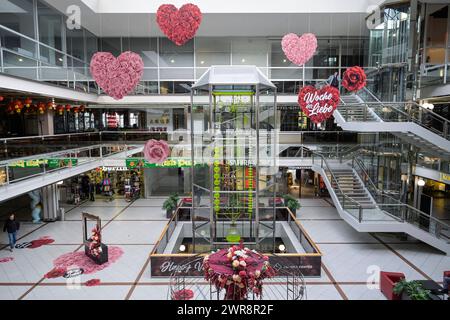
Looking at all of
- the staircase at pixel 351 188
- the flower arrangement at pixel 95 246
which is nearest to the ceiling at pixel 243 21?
the staircase at pixel 351 188

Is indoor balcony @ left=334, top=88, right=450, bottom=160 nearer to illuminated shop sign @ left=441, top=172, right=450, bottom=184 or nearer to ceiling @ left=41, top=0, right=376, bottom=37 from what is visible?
illuminated shop sign @ left=441, top=172, right=450, bottom=184

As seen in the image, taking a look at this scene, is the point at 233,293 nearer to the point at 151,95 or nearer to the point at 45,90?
the point at 45,90

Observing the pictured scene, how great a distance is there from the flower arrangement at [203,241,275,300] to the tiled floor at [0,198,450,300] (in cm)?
450

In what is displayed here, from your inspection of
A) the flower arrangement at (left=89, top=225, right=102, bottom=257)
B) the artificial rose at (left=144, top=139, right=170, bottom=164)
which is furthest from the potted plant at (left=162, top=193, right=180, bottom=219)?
the flower arrangement at (left=89, top=225, right=102, bottom=257)

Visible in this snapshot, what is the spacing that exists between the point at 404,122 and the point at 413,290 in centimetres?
631

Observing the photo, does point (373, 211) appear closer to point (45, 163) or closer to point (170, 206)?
point (170, 206)

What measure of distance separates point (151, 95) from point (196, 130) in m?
3.53

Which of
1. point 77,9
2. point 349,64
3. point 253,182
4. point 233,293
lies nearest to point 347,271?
point 253,182

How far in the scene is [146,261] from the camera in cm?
1129

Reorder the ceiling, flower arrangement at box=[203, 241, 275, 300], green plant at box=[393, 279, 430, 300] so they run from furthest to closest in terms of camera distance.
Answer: the ceiling < green plant at box=[393, 279, 430, 300] < flower arrangement at box=[203, 241, 275, 300]

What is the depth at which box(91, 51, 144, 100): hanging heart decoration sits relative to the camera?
8781mm

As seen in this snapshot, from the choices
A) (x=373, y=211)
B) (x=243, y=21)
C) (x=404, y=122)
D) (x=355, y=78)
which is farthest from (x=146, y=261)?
(x=243, y=21)

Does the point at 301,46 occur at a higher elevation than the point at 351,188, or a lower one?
higher

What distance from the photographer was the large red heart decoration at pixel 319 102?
9250mm
